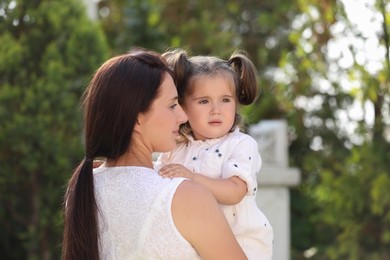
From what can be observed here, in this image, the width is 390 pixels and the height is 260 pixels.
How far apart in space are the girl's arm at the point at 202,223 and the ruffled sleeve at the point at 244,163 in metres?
0.40

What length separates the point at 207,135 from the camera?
11.6ft

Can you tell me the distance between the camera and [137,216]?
3049 mm

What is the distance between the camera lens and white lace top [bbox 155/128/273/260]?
11.2ft

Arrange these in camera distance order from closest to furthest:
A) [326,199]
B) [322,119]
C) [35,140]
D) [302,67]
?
[35,140], [326,199], [302,67], [322,119]

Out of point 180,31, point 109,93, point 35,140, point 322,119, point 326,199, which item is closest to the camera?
point 109,93

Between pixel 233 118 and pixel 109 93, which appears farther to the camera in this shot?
pixel 233 118

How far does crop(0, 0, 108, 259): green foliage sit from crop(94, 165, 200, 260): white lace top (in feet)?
13.9

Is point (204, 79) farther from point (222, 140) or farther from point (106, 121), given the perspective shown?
point (106, 121)

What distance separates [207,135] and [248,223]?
1.14 feet

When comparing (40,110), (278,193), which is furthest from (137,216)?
(278,193)

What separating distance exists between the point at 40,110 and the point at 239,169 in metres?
4.17

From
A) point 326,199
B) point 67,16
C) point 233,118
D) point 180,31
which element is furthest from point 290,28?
point 233,118

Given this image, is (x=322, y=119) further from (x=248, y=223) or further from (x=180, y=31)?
(x=248, y=223)

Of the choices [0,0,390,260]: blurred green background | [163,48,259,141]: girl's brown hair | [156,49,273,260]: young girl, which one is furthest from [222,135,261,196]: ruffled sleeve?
[0,0,390,260]: blurred green background
